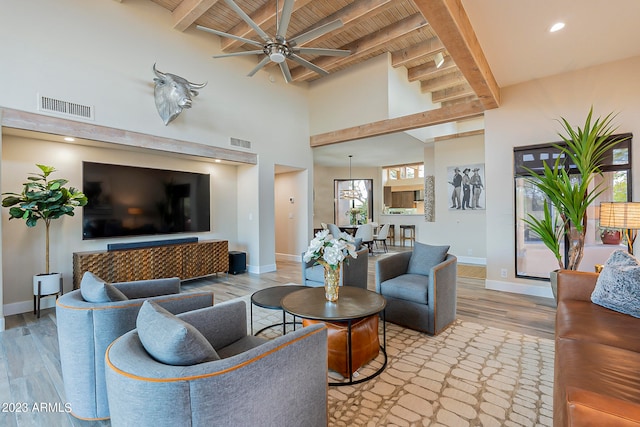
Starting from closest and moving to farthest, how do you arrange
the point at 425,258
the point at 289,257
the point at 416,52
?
1. the point at 425,258
2. the point at 416,52
3. the point at 289,257

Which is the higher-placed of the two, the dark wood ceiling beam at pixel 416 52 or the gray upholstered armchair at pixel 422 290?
the dark wood ceiling beam at pixel 416 52

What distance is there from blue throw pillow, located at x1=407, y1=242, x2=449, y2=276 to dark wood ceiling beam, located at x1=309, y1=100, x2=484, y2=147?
2519mm

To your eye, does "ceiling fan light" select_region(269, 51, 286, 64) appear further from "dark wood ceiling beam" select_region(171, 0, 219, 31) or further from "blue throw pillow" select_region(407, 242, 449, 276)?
"blue throw pillow" select_region(407, 242, 449, 276)

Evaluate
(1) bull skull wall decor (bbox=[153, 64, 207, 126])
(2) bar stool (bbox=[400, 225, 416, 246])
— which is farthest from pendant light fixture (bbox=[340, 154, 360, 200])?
(1) bull skull wall decor (bbox=[153, 64, 207, 126])

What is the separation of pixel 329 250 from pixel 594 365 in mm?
1584

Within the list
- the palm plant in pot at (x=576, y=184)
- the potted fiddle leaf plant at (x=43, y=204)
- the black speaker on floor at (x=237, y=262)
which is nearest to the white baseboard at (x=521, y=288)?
the palm plant in pot at (x=576, y=184)

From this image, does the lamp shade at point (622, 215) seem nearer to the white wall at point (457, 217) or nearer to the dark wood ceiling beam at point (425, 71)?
the dark wood ceiling beam at point (425, 71)

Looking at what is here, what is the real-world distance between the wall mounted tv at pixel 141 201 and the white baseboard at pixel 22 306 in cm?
91

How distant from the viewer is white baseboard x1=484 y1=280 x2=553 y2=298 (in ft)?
13.8

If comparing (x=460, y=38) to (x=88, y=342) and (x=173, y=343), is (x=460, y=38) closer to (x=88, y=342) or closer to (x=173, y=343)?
(x=173, y=343)

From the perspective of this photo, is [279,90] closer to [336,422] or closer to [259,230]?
[259,230]

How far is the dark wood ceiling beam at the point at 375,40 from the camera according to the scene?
428 centimetres

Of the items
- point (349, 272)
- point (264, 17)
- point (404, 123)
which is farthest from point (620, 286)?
point (264, 17)

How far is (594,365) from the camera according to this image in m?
1.40
